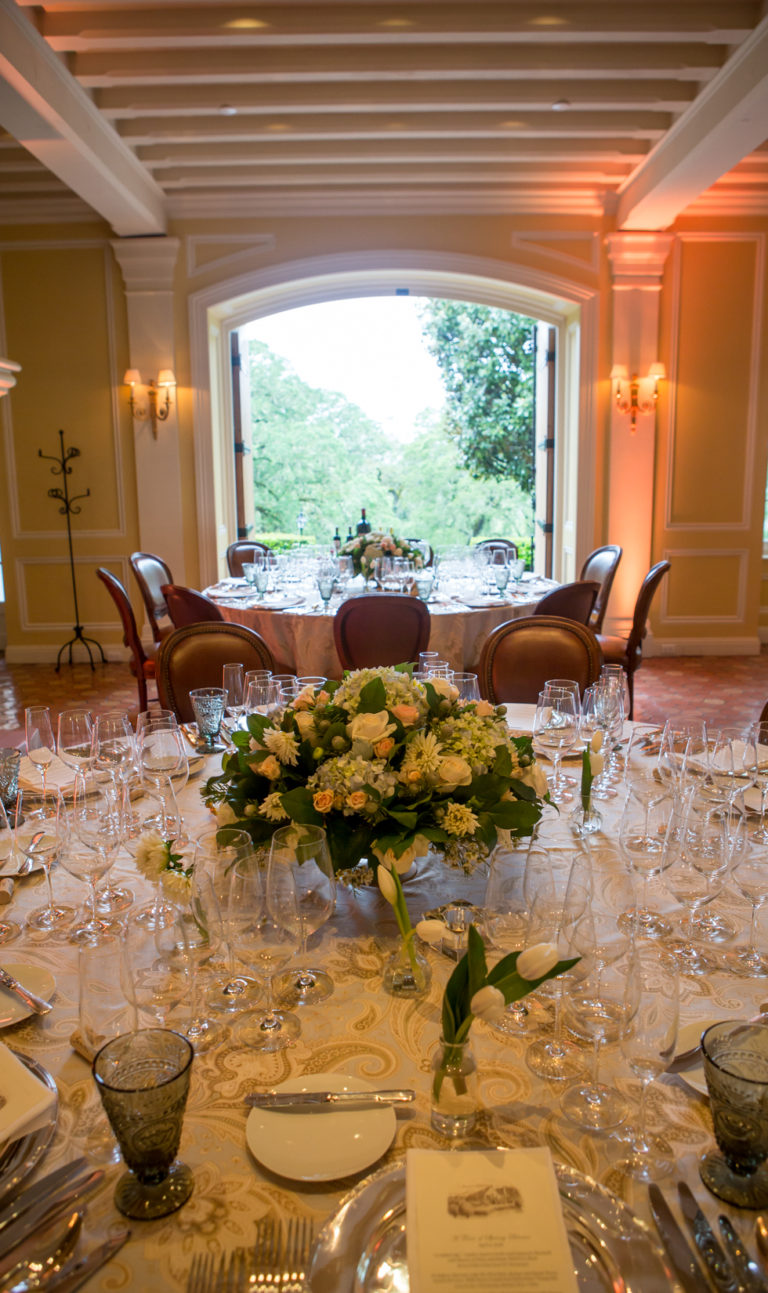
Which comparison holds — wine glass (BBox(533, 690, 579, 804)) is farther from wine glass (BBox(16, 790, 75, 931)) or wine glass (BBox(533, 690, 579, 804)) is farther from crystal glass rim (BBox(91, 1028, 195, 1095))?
crystal glass rim (BBox(91, 1028, 195, 1095))

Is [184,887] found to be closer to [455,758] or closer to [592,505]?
[455,758]

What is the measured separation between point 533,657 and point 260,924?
1.81 metres

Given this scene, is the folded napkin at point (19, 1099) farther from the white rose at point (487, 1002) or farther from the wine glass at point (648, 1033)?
the wine glass at point (648, 1033)

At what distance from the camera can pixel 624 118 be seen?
5195mm

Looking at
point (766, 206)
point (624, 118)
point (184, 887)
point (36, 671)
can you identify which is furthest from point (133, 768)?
point (766, 206)

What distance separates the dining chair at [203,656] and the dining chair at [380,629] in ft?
3.18

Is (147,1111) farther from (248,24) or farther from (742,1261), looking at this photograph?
(248,24)

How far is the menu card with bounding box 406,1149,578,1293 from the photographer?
700 mm

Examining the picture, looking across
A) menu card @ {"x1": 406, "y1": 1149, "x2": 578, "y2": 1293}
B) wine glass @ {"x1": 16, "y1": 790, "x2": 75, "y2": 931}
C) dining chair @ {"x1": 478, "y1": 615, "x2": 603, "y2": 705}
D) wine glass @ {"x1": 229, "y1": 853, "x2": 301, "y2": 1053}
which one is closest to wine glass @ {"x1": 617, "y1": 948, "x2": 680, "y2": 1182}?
menu card @ {"x1": 406, "y1": 1149, "x2": 578, "y2": 1293}

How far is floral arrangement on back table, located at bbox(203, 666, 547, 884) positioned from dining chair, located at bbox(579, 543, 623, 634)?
394 centimetres

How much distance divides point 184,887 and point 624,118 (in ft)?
17.9

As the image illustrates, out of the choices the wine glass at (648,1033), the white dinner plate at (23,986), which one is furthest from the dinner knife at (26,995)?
the wine glass at (648,1033)

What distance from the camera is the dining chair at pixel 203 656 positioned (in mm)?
2727

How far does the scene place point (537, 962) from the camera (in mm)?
841
